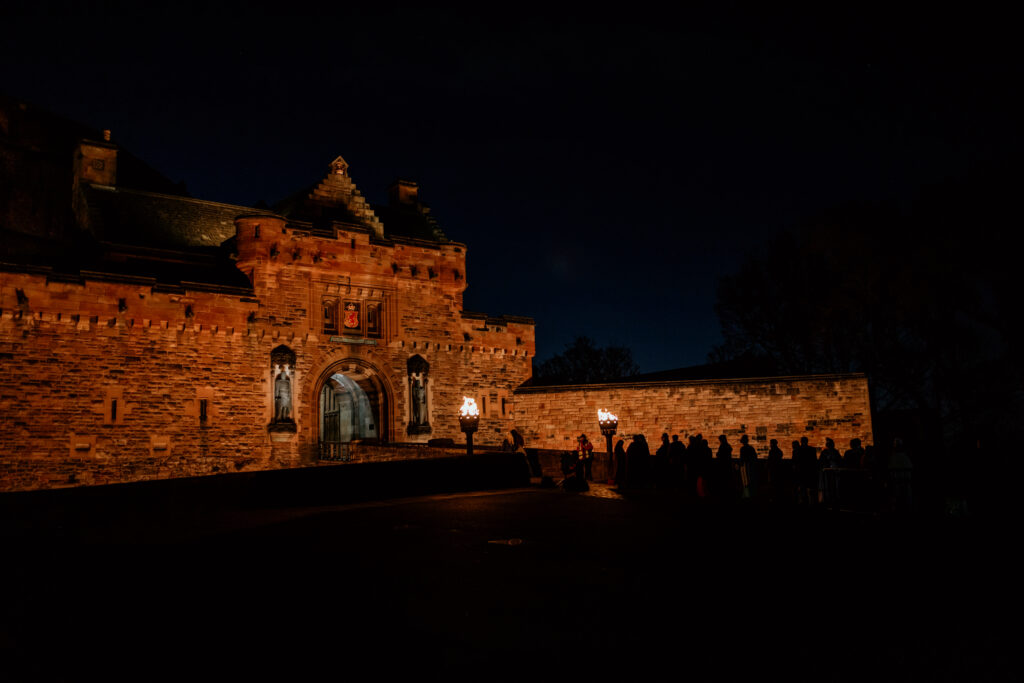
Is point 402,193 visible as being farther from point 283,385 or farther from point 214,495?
point 214,495

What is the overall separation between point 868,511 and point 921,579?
176 inches

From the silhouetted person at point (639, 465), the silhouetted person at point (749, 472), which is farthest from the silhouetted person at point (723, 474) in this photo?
the silhouetted person at point (639, 465)

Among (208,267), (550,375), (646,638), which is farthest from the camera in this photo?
(550,375)

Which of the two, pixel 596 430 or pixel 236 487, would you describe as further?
pixel 596 430

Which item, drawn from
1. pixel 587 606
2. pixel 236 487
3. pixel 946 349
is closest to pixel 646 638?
pixel 587 606

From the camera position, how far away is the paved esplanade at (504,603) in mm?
4762

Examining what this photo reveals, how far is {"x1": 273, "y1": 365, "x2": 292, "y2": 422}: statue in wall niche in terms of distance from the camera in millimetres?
22922

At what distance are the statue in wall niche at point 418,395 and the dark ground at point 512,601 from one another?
50.2ft

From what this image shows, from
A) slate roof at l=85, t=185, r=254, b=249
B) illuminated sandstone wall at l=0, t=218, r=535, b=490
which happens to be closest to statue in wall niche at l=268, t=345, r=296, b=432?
illuminated sandstone wall at l=0, t=218, r=535, b=490

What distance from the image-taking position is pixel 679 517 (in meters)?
10.8

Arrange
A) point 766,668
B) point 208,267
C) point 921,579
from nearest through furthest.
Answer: point 766,668 → point 921,579 → point 208,267

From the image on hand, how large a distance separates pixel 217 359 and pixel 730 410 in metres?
16.1

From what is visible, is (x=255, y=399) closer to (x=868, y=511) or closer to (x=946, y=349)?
(x=868, y=511)

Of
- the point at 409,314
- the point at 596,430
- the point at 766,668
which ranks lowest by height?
the point at 766,668
